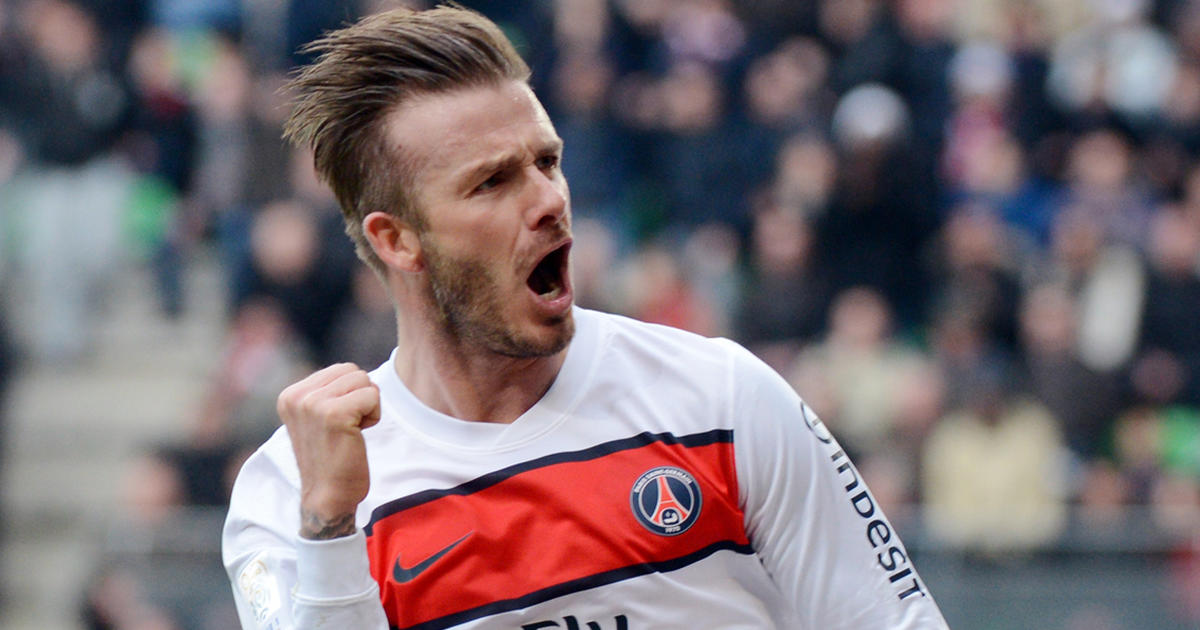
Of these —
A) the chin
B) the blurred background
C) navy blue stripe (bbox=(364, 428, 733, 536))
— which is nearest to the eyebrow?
the chin

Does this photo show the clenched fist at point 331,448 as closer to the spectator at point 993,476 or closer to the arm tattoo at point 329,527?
the arm tattoo at point 329,527

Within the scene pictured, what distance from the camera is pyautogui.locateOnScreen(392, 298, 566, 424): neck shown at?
10.1 ft

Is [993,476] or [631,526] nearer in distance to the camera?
[631,526]

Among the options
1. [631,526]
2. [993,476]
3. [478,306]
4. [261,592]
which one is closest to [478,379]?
[478,306]

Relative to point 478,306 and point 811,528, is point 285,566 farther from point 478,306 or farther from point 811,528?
point 811,528

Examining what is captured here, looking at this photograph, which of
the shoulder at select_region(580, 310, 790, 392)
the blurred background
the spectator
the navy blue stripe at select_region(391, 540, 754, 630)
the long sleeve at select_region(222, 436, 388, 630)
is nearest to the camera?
the long sleeve at select_region(222, 436, 388, 630)

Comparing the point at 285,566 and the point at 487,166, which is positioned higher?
the point at 487,166

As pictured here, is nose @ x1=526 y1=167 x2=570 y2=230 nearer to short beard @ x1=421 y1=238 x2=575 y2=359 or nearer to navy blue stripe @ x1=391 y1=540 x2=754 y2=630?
short beard @ x1=421 y1=238 x2=575 y2=359

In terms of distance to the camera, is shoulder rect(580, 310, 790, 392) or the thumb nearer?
the thumb

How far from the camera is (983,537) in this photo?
7844mm

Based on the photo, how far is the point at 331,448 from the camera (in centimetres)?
281

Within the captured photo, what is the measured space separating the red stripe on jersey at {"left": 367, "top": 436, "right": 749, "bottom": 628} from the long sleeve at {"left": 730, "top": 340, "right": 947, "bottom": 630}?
0.05 meters

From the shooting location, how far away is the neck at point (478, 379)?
307 cm

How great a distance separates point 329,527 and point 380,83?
31.5 inches
